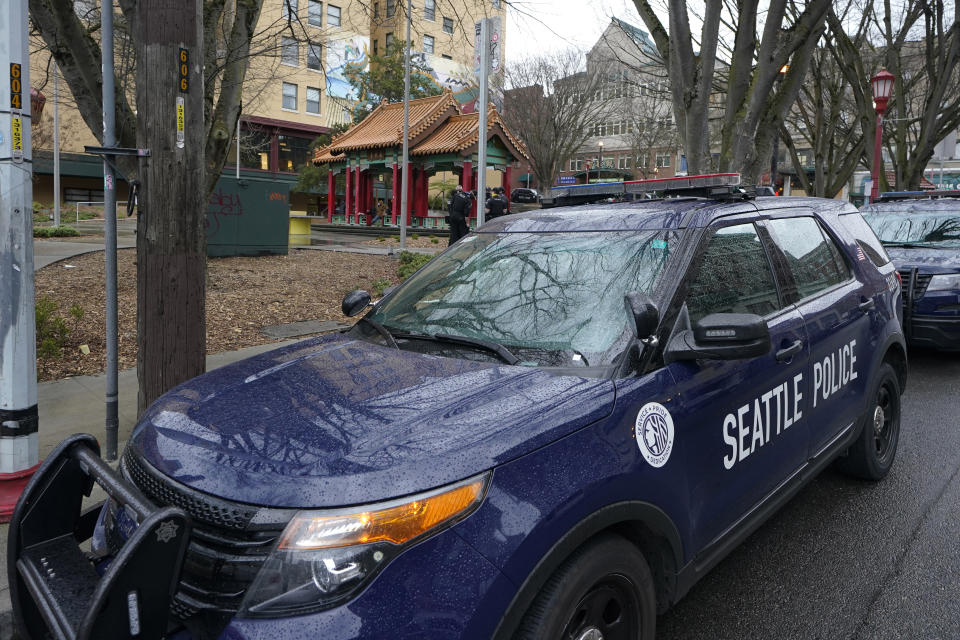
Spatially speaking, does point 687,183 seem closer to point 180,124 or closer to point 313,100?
point 180,124

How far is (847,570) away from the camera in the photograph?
3398 millimetres

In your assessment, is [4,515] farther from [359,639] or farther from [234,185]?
[234,185]

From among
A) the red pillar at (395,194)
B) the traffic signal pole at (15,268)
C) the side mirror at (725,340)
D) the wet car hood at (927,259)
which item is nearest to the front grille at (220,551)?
the side mirror at (725,340)

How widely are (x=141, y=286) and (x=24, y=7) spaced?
1.59 m

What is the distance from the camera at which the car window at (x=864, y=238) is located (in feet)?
14.3

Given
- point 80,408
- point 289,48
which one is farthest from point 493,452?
point 289,48

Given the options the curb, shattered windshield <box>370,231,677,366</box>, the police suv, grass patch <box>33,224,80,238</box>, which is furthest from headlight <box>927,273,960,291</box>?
grass patch <box>33,224,80,238</box>

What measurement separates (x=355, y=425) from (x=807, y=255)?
8.95 feet

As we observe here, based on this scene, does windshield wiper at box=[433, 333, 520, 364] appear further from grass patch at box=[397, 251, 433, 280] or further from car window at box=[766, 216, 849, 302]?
grass patch at box=[397, 251, 433, 280]

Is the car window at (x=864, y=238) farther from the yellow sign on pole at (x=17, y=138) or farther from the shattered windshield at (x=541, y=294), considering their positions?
the yellow sign on pole at (x=17, y=138)

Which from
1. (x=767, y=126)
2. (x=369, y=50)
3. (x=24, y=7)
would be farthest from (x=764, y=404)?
(x=369, y=50)

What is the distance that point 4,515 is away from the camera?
3734 millimetres

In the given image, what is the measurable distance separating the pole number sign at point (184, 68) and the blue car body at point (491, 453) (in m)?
2.04

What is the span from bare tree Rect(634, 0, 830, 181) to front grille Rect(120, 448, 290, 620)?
8772 millimetres
